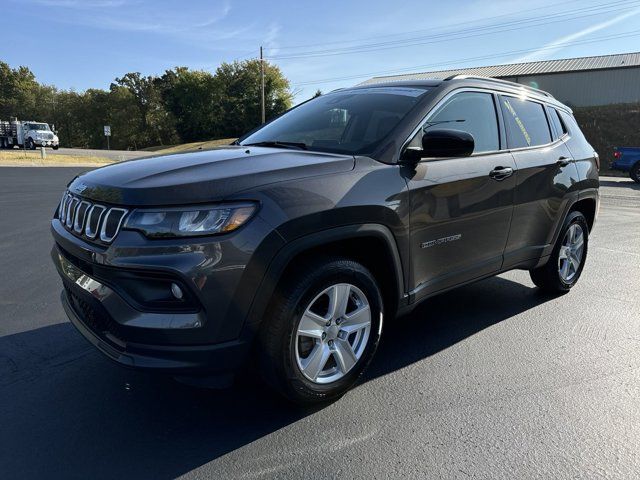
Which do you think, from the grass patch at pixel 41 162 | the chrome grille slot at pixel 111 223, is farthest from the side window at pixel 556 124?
the grass patch at pixel 41 162

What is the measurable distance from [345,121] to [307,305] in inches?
62.6

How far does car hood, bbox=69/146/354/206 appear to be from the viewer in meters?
2.29

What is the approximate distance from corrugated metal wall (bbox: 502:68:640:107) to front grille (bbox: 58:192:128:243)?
39.9 m

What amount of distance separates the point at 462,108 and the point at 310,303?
1.95m

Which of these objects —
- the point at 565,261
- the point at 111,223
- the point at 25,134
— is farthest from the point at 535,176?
the point at 25,134

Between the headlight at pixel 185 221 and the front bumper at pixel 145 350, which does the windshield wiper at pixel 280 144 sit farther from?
the front bumper at pixel 145 350

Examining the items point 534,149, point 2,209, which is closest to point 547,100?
point 534,149

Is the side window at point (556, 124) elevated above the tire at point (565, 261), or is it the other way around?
the side window at point (556, 124)

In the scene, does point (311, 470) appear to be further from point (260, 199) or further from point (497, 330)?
point (497, 330)

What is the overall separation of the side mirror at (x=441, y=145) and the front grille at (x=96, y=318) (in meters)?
1.89

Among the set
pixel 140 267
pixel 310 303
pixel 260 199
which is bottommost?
pixel 310 303

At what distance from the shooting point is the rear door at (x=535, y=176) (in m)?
3.90

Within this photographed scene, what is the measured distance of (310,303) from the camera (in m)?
2.58

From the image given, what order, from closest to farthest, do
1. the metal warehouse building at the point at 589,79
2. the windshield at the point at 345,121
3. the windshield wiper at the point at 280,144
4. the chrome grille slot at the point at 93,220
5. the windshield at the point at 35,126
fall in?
the chrome grille slot at the point at 93,220 → the windshield at the point at 345,121 → the windshield wiper at the point at 280,144 → the metal warehouse building at the point at 589,79 → the windshield at the point at 35,126
